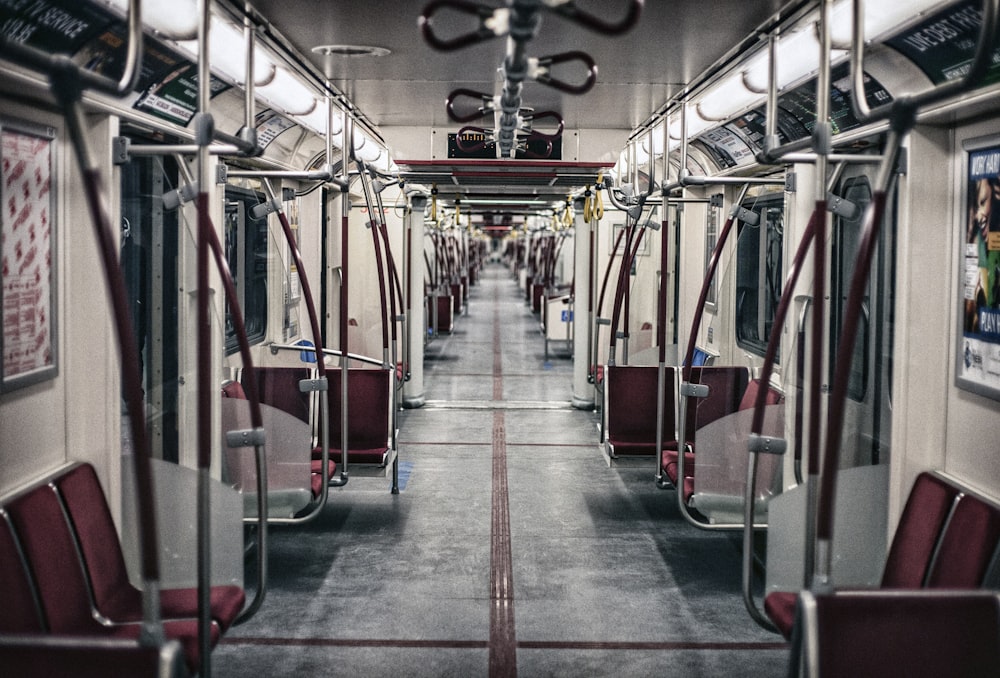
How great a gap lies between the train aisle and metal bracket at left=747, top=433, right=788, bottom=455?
0.94 meters

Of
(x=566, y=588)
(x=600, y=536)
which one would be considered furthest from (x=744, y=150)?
(x=566, y=588)

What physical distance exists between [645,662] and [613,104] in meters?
3.43

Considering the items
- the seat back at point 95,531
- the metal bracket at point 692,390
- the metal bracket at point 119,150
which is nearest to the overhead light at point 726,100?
the metal bracket at point 692,390

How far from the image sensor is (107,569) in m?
3.45

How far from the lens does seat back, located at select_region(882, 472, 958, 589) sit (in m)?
3.43

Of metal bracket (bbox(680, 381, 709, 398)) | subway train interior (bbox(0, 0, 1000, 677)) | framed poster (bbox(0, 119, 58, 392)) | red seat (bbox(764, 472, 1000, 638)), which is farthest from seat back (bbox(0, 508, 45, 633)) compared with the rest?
metal bracket (bbox(680, 381, 709, 398))

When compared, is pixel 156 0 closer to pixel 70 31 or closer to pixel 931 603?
pixel 70 31

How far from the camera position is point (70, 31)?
3363 mm

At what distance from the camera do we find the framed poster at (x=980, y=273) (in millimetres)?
3424

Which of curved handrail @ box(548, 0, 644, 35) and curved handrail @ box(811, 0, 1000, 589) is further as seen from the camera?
curved handrail @ box(811, 0, 1000, 589)

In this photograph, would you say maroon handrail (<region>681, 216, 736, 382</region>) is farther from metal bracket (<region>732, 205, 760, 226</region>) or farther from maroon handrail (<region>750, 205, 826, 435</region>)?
maroon handrail (<region>750, 205, 826, 435</region>)

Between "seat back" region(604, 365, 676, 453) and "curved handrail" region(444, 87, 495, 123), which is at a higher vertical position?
"curved handrail" region(444, 87, 495, 123)

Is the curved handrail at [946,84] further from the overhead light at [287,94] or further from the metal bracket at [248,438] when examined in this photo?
the overhead light at [287,94]

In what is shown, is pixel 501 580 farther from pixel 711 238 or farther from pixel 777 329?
pixel 711 238
